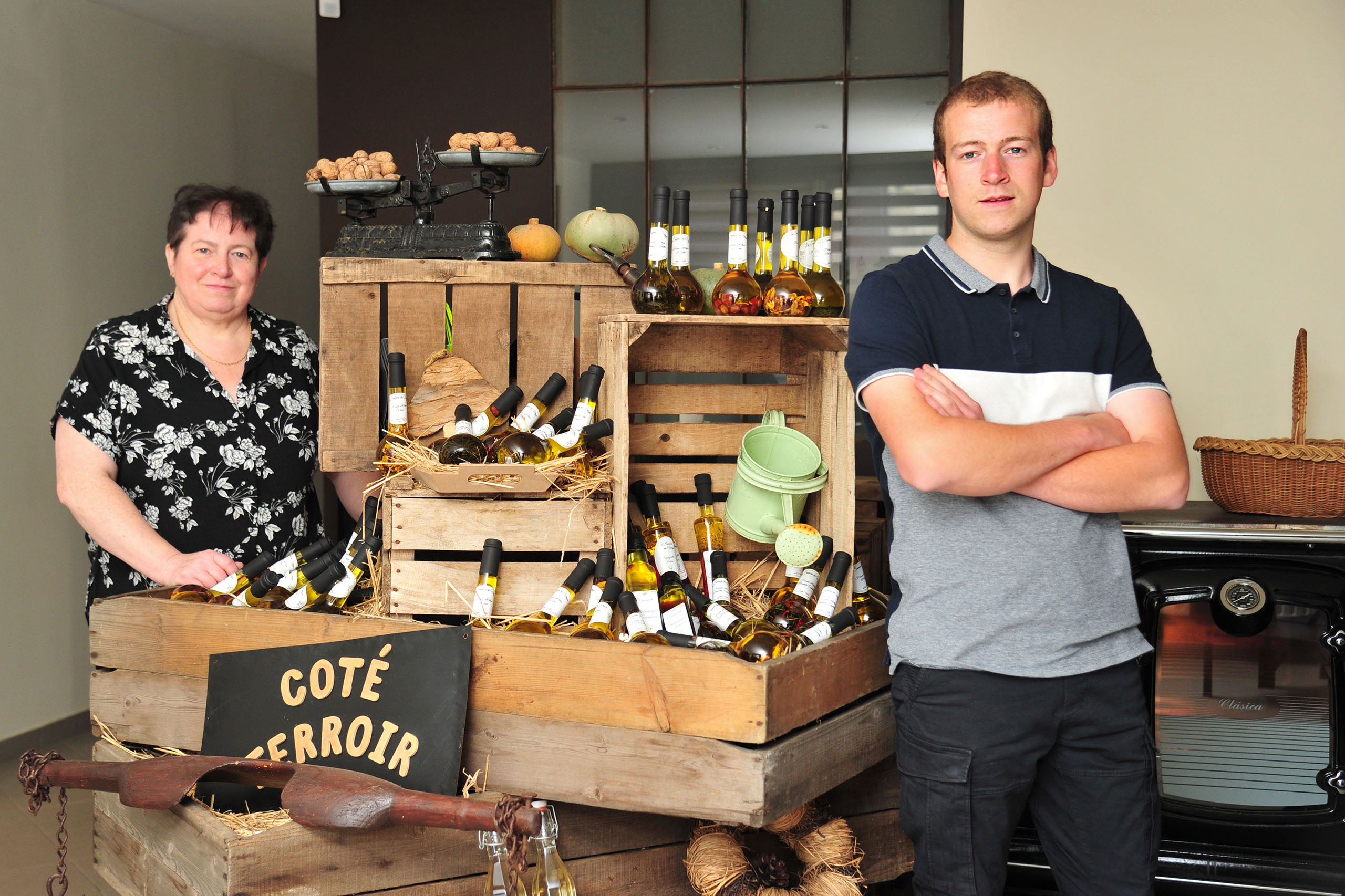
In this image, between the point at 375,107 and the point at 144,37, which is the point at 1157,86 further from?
the point at 144,37

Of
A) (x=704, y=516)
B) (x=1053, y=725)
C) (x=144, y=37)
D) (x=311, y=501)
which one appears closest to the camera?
(x=1053, y=725)

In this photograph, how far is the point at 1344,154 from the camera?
9.41 ft

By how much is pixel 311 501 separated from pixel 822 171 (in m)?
2.22

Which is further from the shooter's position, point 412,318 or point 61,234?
point 61,234

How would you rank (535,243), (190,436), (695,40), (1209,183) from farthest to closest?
(695,40)
(1209,183)
(190,436)
(535,243)

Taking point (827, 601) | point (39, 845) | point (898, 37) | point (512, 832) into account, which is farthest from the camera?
point (898, 37)

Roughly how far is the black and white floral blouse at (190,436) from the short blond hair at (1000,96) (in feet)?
5.58

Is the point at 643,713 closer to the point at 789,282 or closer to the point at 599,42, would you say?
the point at 789,282

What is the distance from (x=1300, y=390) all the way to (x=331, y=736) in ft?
7.62

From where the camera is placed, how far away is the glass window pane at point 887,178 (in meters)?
3.81

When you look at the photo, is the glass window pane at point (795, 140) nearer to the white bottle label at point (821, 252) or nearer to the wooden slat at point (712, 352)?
the wooden slat at point (712, 352)

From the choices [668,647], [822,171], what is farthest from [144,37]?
[668,647]

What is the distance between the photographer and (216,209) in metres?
Answer: 2.46

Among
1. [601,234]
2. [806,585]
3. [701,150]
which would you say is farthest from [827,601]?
[701,150]
